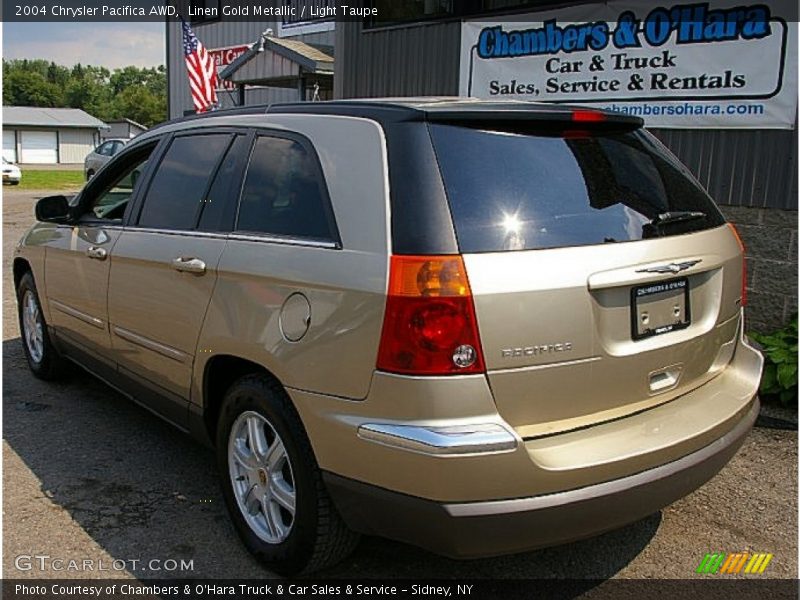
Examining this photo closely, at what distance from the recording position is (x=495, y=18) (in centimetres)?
700

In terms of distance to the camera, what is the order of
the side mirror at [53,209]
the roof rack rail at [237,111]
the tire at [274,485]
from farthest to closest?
the side mirror at [53,209], the roof rack rail at [237,111], the tire at [274,485]

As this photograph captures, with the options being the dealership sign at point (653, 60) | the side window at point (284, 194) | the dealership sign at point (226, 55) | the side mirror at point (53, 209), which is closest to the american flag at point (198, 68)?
the dealership sign at point (226, 55)

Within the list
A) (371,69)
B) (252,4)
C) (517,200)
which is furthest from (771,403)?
(252,4)

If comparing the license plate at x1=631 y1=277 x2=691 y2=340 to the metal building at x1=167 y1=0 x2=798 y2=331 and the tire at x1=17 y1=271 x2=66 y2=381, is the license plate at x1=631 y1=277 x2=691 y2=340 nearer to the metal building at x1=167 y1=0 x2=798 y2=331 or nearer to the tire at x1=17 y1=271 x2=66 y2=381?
the metal building at x1=167 y1=0 x2=798 y2=331

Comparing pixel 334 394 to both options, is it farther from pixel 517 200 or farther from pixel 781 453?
pixel 781 453

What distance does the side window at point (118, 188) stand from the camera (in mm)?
4246

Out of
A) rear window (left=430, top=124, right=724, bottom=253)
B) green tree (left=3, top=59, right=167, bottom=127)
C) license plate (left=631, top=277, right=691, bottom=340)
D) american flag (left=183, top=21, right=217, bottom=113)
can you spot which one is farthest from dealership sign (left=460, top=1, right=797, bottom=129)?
green tree (left=3, top=59, right=167, bottom=127)

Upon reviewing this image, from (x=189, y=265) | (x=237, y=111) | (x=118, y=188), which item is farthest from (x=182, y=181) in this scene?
(x=118, y=188)

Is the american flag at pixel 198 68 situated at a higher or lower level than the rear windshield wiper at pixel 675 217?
higher

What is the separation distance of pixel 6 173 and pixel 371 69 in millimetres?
28420

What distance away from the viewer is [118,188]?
4.61 metres

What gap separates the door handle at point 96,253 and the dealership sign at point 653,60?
410cm

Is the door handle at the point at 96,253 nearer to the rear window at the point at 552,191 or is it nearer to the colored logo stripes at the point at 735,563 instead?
the rear window at the point at 552,191

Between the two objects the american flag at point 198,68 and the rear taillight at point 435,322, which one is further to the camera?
the american flag at point 198,68
